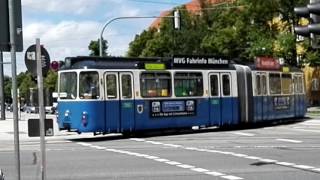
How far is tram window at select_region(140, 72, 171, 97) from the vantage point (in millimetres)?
25109

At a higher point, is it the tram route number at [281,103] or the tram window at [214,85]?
the tram window at [214,85]

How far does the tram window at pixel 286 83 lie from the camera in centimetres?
3288

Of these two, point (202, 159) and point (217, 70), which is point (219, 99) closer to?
point (217, 70)

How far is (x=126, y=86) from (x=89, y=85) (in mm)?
1472

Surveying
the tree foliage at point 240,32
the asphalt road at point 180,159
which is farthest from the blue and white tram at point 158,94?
the tree foliage at point 240,32

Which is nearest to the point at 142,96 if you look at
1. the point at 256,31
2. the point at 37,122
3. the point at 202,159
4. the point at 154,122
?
the point at 154,122

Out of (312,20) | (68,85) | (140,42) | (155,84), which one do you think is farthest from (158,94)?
(140,42)

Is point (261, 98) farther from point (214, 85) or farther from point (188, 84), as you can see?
point (188, 84)

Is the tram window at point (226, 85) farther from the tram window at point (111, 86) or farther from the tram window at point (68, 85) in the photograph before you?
the tram window at point (68, 85)

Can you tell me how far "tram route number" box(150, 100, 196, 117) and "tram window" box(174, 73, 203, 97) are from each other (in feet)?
1.18

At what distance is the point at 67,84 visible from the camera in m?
24.3

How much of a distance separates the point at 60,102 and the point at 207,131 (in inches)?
271

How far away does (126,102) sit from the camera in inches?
959

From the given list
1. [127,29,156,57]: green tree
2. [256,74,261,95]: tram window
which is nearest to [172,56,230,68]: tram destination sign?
[256,74,261,95]: tram window
